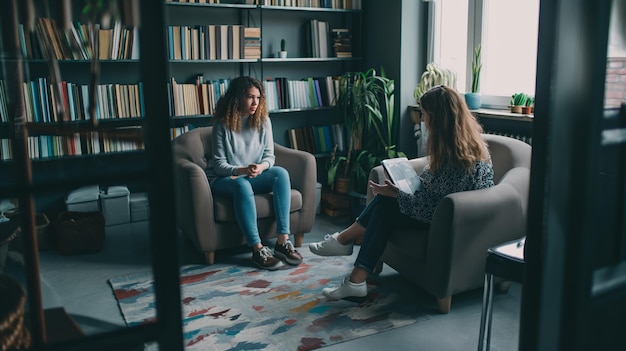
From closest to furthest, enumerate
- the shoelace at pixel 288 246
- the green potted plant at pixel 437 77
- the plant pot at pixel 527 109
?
the shoelace at pixel 288 246
the plant pot at pixel 527 109
the green potted plant at pixel 437 77

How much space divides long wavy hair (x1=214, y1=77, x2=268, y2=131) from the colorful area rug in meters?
0.92

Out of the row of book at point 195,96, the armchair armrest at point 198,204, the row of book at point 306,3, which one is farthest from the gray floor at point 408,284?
the row of book at point 306,3

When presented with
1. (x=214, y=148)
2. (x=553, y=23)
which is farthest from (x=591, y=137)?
(x=214, y=148)

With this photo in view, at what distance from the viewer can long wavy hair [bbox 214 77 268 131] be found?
3.66 meters

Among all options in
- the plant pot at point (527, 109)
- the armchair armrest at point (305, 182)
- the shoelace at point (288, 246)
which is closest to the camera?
the shoelace at point (288, 246)

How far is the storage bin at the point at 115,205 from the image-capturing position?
14.2ft

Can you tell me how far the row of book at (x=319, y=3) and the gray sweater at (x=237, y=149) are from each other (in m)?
1.29

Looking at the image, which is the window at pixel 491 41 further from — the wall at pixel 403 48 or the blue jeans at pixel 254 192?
the blue jeans at pixel 254 192

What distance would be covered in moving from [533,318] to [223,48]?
376 centimetres

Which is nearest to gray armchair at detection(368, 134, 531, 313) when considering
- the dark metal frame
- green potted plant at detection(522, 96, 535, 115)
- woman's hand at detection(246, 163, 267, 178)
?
green potted plant at detection(522, 96, 535, 115)

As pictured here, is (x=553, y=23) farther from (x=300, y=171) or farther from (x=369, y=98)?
(x=369, y=98)

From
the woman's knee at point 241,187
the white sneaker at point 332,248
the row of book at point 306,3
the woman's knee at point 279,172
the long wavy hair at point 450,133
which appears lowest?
the white sneaker at point 332,248

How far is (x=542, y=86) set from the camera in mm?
1088

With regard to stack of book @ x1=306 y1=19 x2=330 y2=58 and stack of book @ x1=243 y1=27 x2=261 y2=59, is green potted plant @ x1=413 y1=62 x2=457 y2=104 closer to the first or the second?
stack of book @ x1=306 y1=19 x2=330 y2=58
